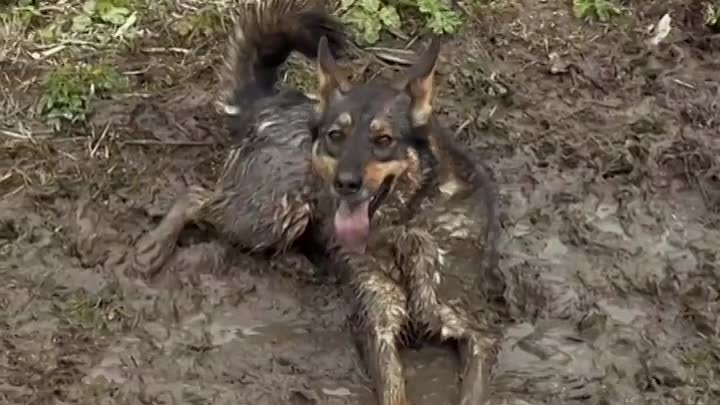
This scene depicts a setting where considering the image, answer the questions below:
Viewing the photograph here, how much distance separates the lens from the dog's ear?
17.8 feet

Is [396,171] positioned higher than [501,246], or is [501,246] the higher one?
[396,171]

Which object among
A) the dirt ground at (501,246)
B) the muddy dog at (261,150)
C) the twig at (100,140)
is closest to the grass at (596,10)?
the dirt ground at (501,246)

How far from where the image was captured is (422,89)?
5.38 meters

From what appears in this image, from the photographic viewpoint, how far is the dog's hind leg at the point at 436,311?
198 inches

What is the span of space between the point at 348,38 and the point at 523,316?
1.61 meters

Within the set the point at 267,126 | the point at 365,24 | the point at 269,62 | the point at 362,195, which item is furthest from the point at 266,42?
the point at 362,195

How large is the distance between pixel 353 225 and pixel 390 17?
2.06 meters

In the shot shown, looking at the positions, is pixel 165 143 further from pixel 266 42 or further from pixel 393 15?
pixel 393 15

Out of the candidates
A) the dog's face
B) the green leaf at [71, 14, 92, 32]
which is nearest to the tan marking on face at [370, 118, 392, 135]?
the dog's face

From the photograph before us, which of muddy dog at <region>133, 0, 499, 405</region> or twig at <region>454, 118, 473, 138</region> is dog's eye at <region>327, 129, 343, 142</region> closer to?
muddy dog at <region>133, 0, 499, 405</region>

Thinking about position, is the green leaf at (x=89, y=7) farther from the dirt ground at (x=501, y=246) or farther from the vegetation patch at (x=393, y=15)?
the vegetation patch at (x=393, y=15)

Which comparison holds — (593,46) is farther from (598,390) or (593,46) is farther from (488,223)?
(598,390)

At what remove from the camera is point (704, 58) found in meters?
6.98

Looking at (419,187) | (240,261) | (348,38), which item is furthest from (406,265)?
(348,38)
